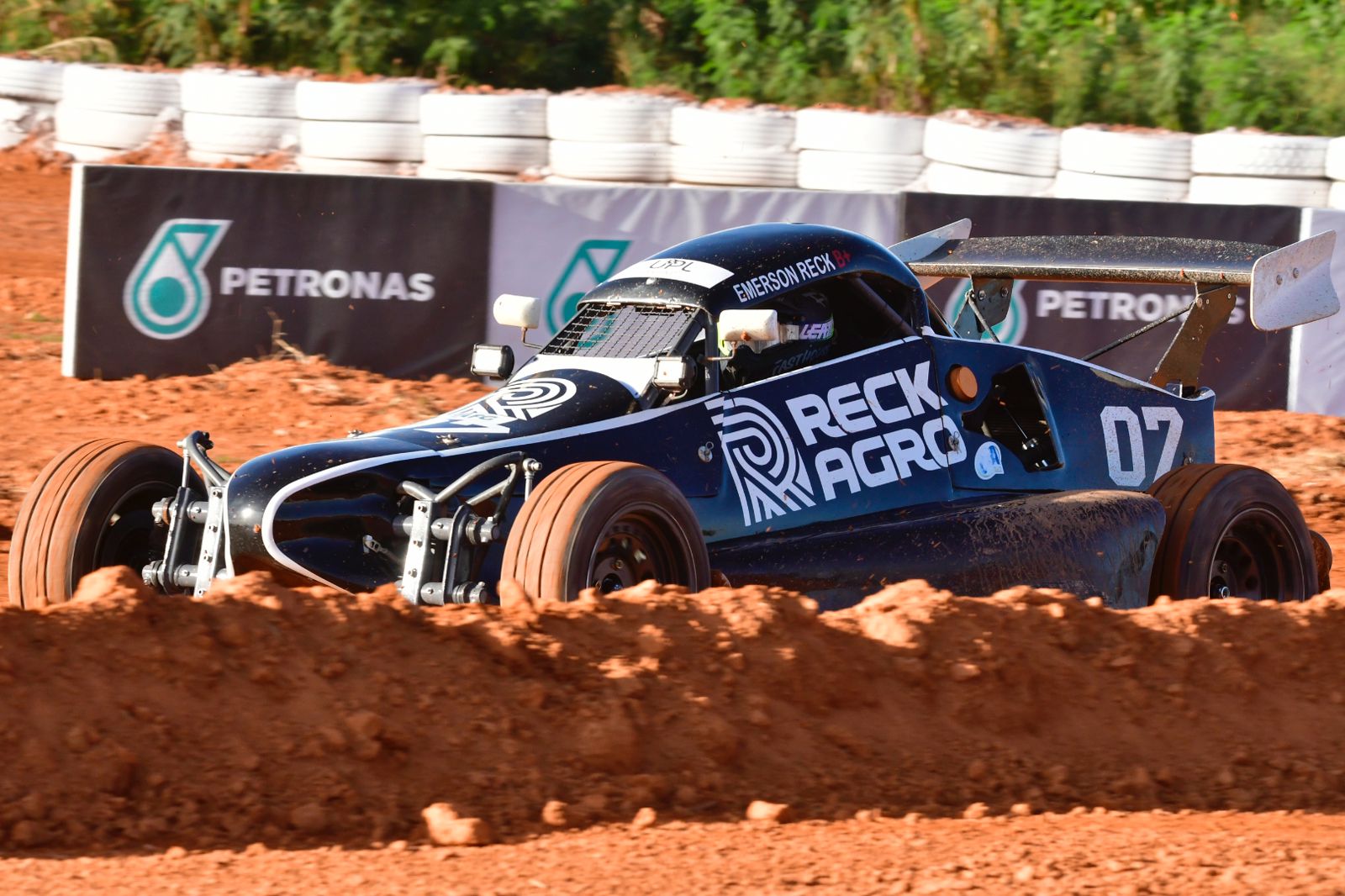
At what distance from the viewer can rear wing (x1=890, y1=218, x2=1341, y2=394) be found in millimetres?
7793

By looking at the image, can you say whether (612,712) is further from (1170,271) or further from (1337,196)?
(1337,196)

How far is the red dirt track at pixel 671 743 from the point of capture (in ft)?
13.7

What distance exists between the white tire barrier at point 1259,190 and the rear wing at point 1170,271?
7.51m

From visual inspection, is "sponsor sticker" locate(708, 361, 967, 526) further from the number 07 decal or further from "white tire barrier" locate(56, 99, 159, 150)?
"white tire barrier" locate(56, 99, 159, 150)

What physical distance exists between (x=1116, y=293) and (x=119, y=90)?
1100cm

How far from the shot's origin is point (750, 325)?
6.20 meters

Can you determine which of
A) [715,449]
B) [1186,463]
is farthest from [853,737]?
[1186,463]

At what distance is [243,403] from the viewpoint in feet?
39.4

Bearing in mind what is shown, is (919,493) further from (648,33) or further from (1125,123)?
(648,33)

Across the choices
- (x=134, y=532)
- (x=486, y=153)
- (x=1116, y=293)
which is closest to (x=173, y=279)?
(x=486, y=153)

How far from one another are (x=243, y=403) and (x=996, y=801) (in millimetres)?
8093

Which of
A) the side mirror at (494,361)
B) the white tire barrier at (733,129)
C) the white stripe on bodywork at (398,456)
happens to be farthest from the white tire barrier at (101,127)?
the white stripe on bodywork at (398,456)

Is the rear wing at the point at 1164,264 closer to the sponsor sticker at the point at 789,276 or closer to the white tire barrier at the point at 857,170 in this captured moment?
the sponsor sticker at the point at 789,276

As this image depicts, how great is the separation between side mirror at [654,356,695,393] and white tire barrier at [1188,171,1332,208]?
10696 millimetres
